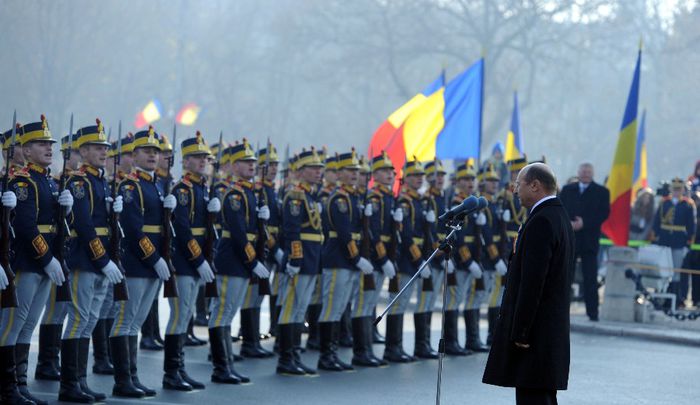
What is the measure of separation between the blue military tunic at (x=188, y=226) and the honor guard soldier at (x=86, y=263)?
0.80m

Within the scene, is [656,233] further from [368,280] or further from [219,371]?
[219,371]

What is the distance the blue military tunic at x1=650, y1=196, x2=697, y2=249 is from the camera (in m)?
20.2

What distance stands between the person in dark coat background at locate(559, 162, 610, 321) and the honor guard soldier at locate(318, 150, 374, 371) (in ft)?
20.0

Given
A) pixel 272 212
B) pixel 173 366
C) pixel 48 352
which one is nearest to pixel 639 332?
pixel 272 212

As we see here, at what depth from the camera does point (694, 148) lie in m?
52.7

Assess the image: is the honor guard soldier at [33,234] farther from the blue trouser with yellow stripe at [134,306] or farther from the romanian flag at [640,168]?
the romanian flag at [640,168]

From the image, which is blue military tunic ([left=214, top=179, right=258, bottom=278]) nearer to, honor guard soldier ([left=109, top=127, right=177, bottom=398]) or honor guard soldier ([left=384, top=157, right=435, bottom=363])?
honor guard soldier ([left=109, top=127, right=177, bottom=398])

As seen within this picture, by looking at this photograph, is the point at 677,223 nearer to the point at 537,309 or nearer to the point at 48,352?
the point at 48,352

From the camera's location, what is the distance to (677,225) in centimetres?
2023

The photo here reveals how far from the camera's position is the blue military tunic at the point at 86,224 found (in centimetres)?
960

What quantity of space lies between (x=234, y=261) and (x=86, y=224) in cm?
185

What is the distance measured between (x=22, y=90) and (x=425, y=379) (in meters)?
27.3

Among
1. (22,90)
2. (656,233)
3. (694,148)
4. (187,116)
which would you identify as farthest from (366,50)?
(656,233)

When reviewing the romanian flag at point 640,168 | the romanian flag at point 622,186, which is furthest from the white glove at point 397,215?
the romanian flag at point 640,168
